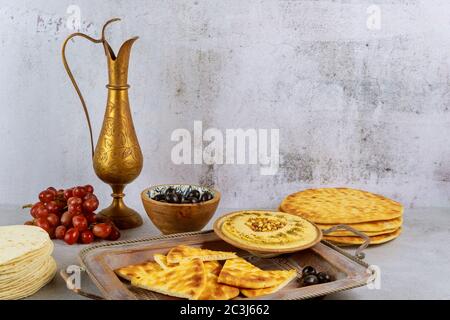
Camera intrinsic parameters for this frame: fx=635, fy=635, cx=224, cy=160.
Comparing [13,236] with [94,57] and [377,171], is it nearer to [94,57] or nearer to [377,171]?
[94,57]

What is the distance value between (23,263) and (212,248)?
1.43ft

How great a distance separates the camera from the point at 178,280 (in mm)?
1289

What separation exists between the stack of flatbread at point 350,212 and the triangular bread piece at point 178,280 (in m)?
0.43

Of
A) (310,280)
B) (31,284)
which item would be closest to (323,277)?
(310,280)

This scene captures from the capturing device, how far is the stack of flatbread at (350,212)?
63.9 inches

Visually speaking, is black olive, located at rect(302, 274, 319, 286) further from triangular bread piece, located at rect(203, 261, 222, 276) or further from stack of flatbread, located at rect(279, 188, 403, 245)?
stack of flatbread, located at rect(279, 188, 403, 245)

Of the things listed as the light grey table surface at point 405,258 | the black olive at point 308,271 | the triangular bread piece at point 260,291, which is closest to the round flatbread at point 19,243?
the light grey table surface at point 405,258

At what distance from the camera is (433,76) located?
1.92m

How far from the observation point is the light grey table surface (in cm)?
138

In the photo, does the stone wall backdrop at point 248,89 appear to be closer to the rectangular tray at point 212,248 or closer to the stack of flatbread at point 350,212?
the stack of flatbread at point 350,212

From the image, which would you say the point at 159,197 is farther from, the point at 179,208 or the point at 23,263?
the point at 23,263

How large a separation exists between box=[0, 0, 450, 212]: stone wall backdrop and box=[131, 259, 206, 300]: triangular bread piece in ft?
2.08

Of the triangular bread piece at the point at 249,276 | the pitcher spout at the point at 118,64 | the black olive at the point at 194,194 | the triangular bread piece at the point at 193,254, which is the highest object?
the pitcher spout at the point at 118,64

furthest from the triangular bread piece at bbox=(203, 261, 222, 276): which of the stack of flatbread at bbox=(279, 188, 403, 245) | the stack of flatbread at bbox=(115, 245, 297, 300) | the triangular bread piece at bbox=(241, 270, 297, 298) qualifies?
the stack of flatbread at bbox=(279, 188, 403, 245)
